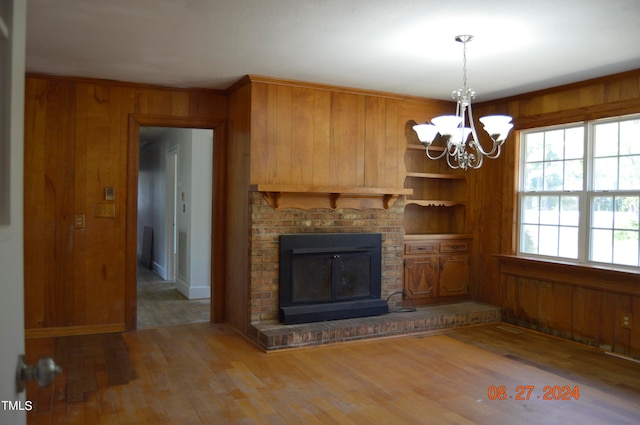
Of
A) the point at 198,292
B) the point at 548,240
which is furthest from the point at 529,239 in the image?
the point at 198,292

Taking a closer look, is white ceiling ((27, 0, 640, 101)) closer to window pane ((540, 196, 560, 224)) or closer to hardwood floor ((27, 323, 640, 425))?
window pane ((540, 196, 560, 224))

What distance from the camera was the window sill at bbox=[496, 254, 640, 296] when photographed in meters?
4.30

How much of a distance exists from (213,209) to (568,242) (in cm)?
371

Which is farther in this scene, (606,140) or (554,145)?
(554,145)

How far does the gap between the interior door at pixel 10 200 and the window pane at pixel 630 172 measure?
4779 mm

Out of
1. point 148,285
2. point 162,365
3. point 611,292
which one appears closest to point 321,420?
point 162,365

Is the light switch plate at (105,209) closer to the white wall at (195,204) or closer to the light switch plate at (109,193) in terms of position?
the light switch plate at (109,193)

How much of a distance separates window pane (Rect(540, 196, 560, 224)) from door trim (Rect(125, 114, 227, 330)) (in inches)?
135

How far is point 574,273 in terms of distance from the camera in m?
4.75

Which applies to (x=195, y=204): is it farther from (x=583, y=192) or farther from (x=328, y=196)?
(x=583, y=192)

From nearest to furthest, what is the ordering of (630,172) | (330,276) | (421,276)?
(630,172), (330,276), (421,276)

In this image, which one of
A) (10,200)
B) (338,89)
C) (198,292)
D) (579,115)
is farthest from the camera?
(198,292)

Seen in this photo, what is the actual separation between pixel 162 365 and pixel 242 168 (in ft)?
6.53

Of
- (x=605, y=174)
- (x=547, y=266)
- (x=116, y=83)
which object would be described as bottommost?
(x=547, y=266)
